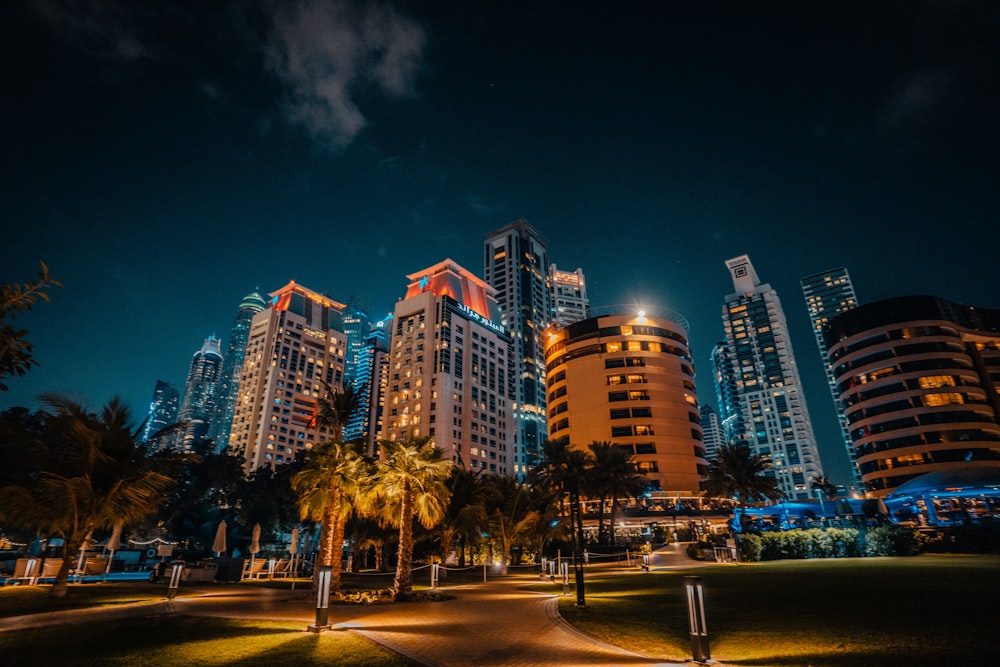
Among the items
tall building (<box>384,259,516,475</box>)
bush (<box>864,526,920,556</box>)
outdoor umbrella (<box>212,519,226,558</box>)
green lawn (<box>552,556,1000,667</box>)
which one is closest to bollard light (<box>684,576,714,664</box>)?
green lawn (<box>552,556,1000,667</box>)

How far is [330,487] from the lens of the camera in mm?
22406

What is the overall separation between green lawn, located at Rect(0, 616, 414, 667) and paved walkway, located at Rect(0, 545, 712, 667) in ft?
3.04

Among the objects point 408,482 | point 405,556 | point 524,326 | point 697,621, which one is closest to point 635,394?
point 408,482

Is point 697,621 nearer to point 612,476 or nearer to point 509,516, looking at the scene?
point 509,516

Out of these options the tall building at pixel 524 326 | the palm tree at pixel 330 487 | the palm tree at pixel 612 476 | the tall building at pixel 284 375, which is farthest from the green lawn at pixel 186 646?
the tall building at pixel 524 326

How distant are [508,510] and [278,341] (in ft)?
500

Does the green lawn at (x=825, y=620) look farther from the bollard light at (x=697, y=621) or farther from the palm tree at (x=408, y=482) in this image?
the palm tree at (x=408, y=482)

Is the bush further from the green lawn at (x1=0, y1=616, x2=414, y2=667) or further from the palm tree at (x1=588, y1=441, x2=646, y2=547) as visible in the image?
the green lawn at (x1=0, y1=616, x2=414, y2=667)

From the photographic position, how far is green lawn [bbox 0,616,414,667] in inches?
348

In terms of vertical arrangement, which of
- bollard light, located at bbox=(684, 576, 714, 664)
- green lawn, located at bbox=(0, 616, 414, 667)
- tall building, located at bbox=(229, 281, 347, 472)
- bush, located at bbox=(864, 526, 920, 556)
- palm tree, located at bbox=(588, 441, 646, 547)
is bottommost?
green lawn, located at bbox=(0, 616, 414, 667)

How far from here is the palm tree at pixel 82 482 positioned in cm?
1866

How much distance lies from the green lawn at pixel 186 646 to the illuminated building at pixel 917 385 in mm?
113007

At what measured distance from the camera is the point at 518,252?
19700 centimetres

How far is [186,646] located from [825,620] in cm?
1382
